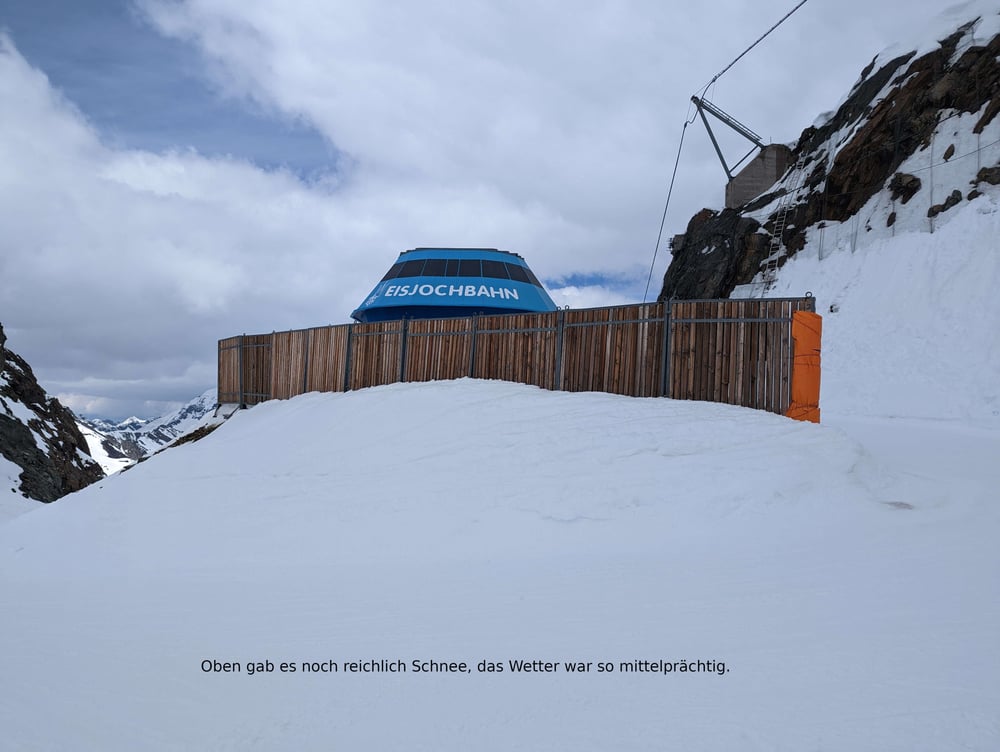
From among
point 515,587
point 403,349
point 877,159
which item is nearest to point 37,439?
point 403,349

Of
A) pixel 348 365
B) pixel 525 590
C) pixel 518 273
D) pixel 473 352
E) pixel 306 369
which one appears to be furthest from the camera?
pixel 518 273

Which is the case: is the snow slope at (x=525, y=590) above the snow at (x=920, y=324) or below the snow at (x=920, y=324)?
below

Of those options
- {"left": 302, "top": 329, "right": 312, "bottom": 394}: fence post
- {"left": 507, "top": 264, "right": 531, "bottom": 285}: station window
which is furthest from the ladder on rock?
{"left": 302, "top": 329, "right": 312, "bottom": 394}: fence post

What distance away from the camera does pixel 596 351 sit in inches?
433

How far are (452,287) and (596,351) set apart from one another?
338 inches

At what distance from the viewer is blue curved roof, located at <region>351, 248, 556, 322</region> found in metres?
18.5

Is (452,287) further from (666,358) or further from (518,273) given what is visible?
(666,358)

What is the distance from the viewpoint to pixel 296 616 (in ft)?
14.2

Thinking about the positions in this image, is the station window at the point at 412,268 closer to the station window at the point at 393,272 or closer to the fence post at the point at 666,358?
the station window at the point at 393,272

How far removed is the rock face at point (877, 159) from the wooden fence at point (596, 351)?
19730 mm

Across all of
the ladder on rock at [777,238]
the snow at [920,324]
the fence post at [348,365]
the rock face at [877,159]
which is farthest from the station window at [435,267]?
the rock face at [877,159]

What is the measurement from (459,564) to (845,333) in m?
21.6

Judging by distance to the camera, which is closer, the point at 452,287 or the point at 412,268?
the point at 452,287

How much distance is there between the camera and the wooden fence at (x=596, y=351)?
9.55 meters
